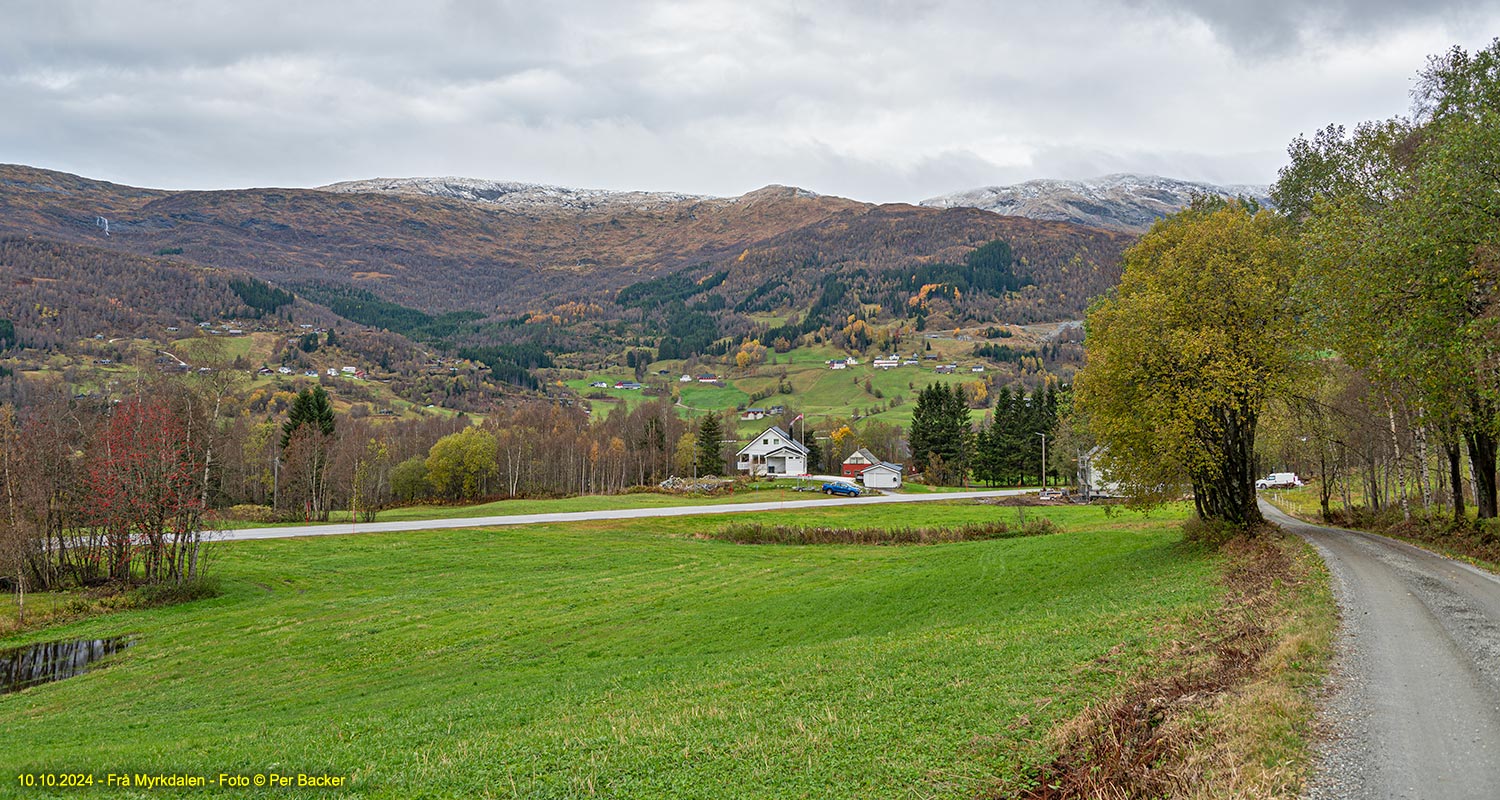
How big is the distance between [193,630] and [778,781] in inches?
1155

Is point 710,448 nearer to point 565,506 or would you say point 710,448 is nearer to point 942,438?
point 942,438

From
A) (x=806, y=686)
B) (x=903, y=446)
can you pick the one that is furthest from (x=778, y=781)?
(x=903, y=446)

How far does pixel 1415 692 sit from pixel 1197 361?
56.5 feet

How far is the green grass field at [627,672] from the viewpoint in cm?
1047

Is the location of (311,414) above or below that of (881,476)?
above

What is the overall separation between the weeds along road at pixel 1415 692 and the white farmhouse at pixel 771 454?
376ft

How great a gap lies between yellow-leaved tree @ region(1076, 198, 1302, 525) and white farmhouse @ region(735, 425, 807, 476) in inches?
4100

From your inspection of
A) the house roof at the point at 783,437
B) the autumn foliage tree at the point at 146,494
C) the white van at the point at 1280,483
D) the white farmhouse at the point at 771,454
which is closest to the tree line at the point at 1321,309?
the autumn foliage tree at the point at 146,494

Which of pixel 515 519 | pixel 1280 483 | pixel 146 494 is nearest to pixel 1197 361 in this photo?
pixel 146 494

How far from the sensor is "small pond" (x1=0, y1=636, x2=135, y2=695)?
2441 centimetres

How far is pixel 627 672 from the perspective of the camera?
64.0ft

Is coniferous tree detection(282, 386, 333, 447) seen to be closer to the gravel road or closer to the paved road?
the paved road

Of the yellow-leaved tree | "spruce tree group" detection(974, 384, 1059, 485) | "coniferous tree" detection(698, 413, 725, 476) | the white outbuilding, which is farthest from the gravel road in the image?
the yellow-leaved tree

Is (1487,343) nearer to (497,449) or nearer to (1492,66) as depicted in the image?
(1492,66)
